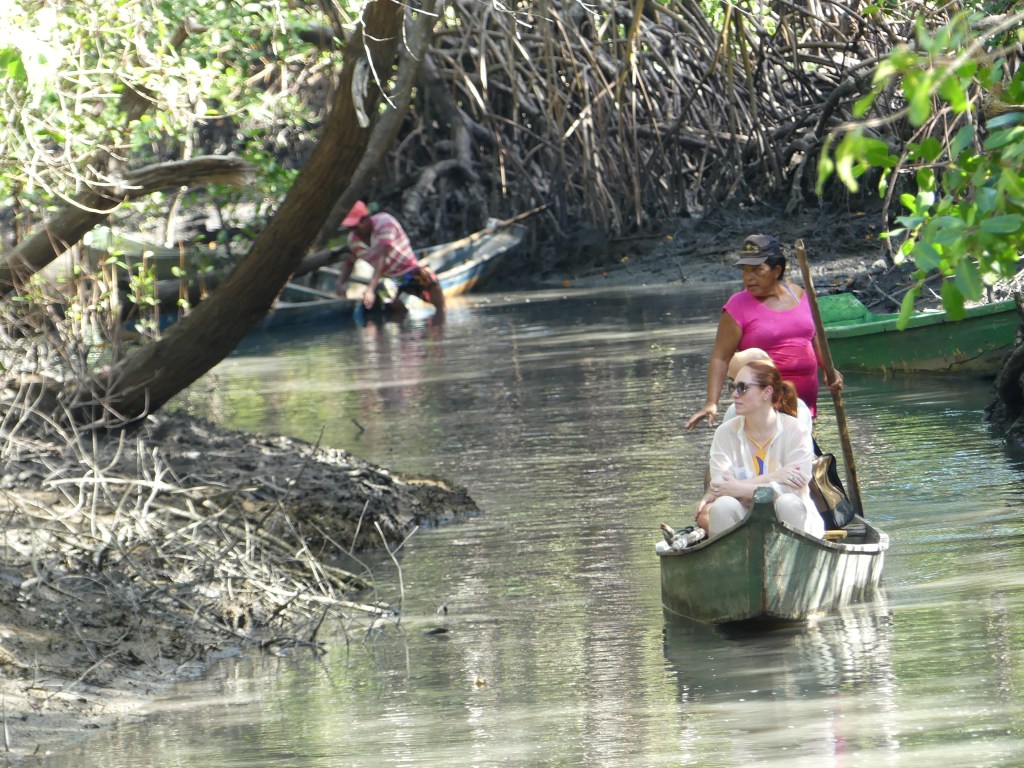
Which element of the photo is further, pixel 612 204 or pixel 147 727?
pixel 612 204

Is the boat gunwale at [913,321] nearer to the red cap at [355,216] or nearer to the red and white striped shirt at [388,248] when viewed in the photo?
the red cap at [355,216]

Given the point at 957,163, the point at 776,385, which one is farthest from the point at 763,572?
the point at 957,163

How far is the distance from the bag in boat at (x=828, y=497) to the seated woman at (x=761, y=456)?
0.82ft

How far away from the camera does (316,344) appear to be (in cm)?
2273

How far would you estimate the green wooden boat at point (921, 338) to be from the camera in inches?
508

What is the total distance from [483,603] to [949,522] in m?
2.40

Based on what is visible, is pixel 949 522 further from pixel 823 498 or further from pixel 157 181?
pixel 157 181

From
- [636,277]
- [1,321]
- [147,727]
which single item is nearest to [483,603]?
[147,727]

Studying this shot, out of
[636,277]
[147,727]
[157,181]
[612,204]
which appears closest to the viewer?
[147,727]

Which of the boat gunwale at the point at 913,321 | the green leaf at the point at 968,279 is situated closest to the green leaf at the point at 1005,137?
the green leaf at the point at 968,279

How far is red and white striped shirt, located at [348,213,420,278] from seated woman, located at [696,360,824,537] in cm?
1606

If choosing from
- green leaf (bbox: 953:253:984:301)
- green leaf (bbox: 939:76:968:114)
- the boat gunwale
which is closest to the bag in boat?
green leaf (bbox: 953:253:984:301)

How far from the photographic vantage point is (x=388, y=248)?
23.8 m

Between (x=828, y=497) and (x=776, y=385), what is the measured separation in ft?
2.12
